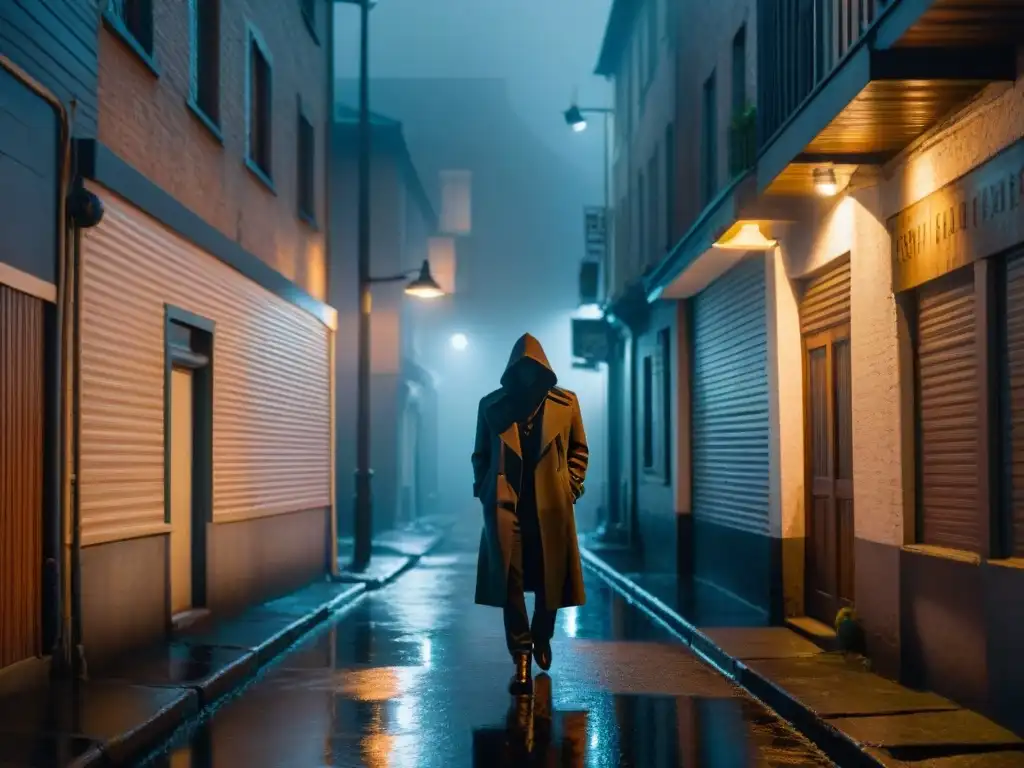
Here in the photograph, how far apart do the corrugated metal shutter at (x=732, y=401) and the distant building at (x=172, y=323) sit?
508cm

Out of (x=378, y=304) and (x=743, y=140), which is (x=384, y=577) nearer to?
(x=743, y=140)

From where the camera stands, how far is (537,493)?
8859 millimetres

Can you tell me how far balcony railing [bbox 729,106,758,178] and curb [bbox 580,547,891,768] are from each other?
458 cm

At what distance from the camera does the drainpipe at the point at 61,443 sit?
8992mm

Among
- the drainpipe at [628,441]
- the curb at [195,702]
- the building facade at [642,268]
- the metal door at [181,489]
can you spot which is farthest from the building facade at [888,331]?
the drainpipe at [628,441]

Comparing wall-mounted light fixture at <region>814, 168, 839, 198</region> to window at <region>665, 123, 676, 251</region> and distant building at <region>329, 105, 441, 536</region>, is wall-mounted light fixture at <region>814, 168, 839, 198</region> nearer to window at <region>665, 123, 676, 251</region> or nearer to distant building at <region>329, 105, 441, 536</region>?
window at <region>665, 123, 676, 251</region>

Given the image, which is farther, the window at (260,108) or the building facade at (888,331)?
the window at (260,108)

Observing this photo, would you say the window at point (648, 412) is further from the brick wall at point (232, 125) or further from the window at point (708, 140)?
the brick wall at point (232, 125)

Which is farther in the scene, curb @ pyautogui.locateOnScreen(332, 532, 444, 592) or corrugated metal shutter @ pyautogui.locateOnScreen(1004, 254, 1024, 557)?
curb @ pyautogui.locateOnScreen(332, 532, 444, 592)

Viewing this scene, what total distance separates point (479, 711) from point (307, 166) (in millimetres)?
12366

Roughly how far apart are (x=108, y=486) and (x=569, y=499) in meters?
3.46

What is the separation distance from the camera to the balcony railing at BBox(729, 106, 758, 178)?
14.0m

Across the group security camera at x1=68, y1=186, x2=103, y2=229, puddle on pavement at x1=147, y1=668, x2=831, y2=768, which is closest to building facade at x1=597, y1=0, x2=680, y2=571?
puddle on pavement at x1=147, y1=668, x2=831, y2=768

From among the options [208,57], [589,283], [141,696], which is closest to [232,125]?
[208,57]
